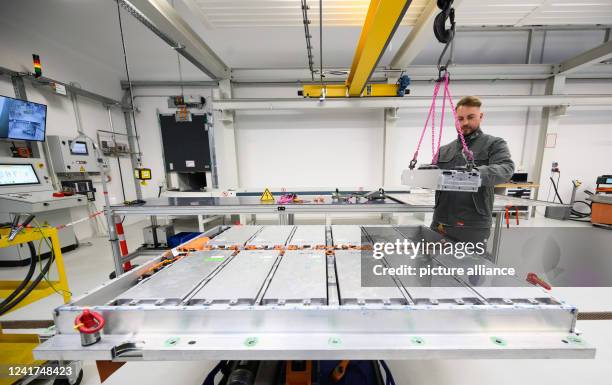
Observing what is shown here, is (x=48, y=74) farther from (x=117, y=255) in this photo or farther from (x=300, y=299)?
(x=300, y=299)

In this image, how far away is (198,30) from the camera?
353 centimetres

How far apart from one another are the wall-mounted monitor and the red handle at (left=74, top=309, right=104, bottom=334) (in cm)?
404

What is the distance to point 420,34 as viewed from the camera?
271cm

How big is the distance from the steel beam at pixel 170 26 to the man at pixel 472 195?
299 centimetres

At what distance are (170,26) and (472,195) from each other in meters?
3.41

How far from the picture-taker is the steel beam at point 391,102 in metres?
3.69

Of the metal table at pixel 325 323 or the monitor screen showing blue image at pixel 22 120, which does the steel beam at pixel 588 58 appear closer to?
the metal table at pixel 325 323

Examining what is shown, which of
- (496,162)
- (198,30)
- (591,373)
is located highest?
(198,30)

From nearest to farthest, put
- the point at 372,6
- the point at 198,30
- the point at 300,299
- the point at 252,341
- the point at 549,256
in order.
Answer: the point at 252,341 → the point at 300,299 → the point at 372,6 → the point at 549,256 → the point at 198,30

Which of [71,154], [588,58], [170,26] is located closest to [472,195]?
[170,26]

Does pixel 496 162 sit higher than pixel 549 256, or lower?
higher

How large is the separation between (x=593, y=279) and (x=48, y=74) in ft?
26.8

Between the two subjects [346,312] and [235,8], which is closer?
[346,312]

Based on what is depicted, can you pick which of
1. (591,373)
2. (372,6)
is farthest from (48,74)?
(591,373)
